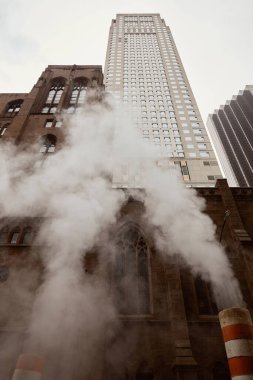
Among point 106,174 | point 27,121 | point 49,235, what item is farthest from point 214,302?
point 27,121

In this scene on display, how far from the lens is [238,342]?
8094 mm

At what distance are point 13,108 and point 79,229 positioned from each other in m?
14.6

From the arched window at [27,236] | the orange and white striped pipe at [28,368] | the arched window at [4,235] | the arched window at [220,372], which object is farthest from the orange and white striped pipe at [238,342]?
the arched window at [4,235]

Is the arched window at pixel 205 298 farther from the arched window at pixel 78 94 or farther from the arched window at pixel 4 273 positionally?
the arched window at pixel 78 94

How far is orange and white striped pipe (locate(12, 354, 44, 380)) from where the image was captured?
8.20 meters

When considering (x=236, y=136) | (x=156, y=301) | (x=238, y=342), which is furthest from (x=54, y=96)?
(x=236, y=136)

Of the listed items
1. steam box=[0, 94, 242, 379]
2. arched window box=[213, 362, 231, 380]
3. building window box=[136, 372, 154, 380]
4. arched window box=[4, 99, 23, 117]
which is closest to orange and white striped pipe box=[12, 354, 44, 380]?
steam box=[0, 94, 242, 379]

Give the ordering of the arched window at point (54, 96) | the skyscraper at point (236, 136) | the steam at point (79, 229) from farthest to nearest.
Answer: the skyscraper at point (236, 136), the arched window at point (54, 96), the steam at point (79, 229)

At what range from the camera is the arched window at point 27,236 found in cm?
1273

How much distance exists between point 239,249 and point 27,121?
16.0 meters

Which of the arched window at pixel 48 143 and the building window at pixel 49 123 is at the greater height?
the building window at pixel 49 123

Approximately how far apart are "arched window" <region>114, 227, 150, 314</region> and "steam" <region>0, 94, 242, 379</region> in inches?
28.6

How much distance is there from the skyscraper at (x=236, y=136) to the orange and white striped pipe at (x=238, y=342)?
175ft

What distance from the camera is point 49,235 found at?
41.3 feet
